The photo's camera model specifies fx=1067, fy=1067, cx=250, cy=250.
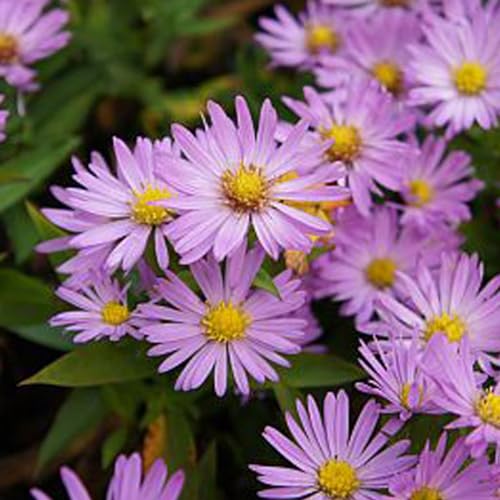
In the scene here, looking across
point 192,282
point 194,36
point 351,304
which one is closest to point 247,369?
point 192,282

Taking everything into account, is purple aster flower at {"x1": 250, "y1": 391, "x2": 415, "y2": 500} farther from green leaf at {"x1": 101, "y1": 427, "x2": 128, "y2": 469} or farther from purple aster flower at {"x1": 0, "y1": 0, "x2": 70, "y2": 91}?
purple aster flower at {"x1": 0, "y1": 0, "x2": 70, "y2": 91}

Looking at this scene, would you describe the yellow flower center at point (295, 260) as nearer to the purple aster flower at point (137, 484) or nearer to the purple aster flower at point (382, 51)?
the purple aster flower at point (137, 484)

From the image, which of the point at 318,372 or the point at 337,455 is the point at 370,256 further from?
the point at 337,455

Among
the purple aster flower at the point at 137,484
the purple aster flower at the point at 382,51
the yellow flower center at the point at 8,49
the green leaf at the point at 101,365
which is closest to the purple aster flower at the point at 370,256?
the purple aster flower at the point at 382,51

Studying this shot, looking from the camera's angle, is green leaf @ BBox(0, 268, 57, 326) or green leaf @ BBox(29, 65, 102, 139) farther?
green leaf @ BBox(29, 65, 102, 139)

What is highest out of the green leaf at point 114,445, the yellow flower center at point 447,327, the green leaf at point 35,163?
the green leaf at point 35,163

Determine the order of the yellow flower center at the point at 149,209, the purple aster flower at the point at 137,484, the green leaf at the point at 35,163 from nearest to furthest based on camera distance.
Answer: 1. the purple aster flower at the point at 137,484
2. the yellow flower center at the point at 149,209
3. the green leaf at the point at 35,163

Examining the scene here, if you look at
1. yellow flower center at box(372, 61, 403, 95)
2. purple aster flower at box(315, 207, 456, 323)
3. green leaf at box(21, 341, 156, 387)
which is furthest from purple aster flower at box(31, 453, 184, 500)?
yellow flower center at box(372, 61, 403, 95)
